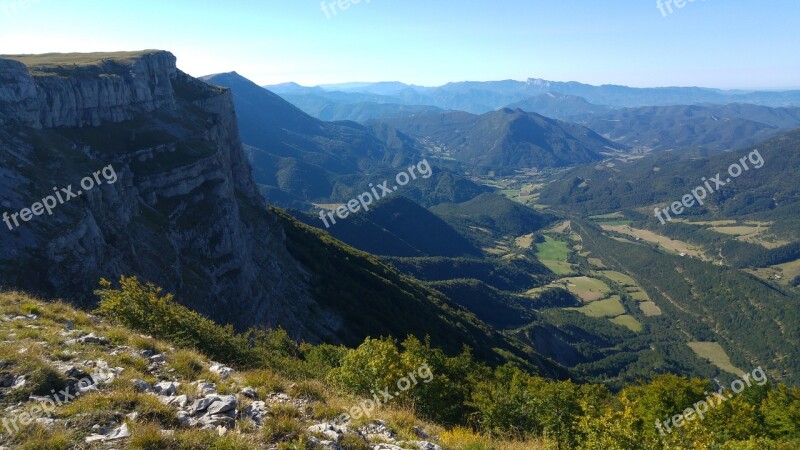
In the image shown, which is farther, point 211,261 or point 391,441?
point 211,261

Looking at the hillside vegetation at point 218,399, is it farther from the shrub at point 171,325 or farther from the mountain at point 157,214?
the mountain at point 157,214

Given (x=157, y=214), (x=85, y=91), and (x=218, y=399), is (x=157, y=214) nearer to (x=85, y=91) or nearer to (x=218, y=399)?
(x=85, y=91)

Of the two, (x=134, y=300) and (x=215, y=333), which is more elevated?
(x=134, y=300)

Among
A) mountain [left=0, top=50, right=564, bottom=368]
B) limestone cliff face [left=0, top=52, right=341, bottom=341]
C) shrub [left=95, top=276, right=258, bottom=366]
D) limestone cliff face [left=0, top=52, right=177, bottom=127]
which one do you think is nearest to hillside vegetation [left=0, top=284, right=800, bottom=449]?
shrub [left=95, top=276, right=258, bottom=366]

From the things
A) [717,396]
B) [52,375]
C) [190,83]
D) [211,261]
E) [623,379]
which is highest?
[190,83]

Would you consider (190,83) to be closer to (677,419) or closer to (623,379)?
(677,419)

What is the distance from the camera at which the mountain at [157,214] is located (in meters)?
37.4

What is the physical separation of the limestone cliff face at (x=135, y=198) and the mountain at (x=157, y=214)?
0.17 metres

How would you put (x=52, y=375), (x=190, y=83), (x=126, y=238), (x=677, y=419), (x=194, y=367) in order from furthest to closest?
(x=190, y=83) → (x=126, y=238) → (x=677, y=419) → (x=194, y=367) → (x=52, y=375)

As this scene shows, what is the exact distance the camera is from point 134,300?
2319 centimetres

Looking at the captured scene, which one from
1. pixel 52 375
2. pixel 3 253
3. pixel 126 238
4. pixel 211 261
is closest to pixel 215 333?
pixel 52 375

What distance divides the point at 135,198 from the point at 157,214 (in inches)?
140

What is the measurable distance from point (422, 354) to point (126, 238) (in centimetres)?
3585

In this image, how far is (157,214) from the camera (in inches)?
2176
